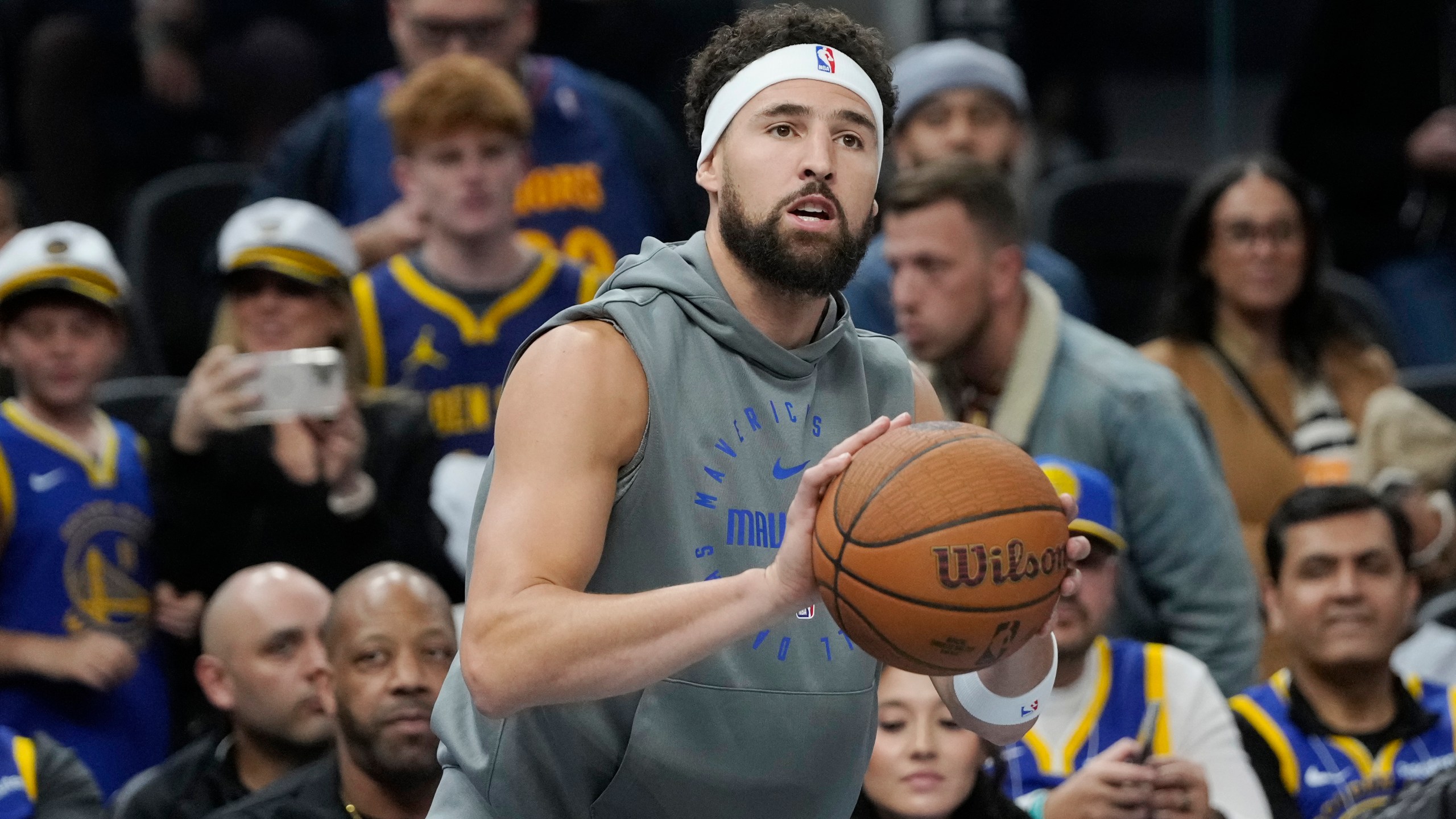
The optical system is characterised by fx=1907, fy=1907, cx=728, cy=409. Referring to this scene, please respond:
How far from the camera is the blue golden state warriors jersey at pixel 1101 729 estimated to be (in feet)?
14.5

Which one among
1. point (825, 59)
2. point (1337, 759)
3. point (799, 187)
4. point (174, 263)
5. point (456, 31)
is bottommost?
point (1337, 759)

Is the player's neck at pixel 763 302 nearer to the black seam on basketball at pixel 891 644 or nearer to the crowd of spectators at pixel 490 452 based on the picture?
the black seam on basketball at pixel 891 644

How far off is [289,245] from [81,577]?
3.39 ft

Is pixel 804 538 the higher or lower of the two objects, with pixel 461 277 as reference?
lower

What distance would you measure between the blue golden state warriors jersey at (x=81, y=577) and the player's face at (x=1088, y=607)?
2.36m

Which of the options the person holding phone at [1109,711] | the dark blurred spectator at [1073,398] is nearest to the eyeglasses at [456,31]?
the dark blurred spectator at [1073,398]

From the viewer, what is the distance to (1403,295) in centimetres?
748

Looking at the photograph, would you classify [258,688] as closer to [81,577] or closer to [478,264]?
[81,577]

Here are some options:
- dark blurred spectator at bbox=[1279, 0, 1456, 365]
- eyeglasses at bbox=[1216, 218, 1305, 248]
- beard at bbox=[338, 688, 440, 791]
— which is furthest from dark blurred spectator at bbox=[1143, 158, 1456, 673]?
beard at bbox=[338, 688, 440, 791]

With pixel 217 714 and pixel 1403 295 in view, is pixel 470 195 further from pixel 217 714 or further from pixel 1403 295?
pixel 1403 295

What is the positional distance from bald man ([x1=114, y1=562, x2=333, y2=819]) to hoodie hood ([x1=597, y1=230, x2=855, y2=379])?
5.99 ft

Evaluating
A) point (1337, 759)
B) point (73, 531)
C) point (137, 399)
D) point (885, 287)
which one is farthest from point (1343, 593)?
point (137, 399)

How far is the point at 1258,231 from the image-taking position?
19.6ft

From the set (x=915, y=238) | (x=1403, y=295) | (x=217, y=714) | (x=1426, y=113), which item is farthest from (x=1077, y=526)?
(x=1426, y=113)
